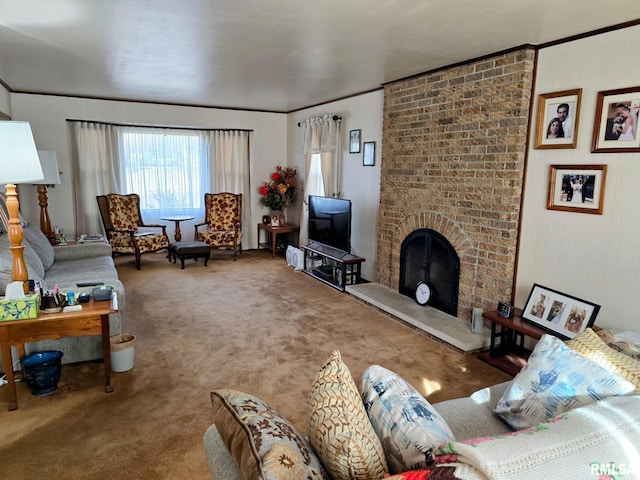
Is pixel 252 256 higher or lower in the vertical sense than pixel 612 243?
lower

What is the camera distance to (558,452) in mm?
893

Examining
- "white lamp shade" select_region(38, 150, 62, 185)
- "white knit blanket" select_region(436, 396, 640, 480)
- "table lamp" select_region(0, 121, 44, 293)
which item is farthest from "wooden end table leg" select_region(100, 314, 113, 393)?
"white lamp shade" select_region(38, 150, 62, 185)

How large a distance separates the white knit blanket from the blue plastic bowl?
2.66 metres

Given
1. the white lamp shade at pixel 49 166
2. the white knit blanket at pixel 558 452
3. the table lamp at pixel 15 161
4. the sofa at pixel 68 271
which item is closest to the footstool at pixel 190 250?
the sofa at pixel 68 271

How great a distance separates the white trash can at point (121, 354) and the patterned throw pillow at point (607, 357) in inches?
107

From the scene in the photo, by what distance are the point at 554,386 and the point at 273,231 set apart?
18.2ft

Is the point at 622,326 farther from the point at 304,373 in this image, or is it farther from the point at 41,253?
the point at 41,253

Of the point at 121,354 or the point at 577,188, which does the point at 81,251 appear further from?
the point at 577,188

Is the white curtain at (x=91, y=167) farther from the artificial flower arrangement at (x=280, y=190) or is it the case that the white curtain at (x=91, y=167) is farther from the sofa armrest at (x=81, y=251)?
the artificial flower arrangement at (x=280, y=190)

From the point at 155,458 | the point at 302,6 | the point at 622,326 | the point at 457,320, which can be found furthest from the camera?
the point at 457,320

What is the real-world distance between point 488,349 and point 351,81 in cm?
302

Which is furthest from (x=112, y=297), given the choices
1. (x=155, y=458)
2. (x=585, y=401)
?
(x=585, y=401)

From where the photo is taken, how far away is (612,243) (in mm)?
2857

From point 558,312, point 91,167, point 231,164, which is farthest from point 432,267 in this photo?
point 91,167
